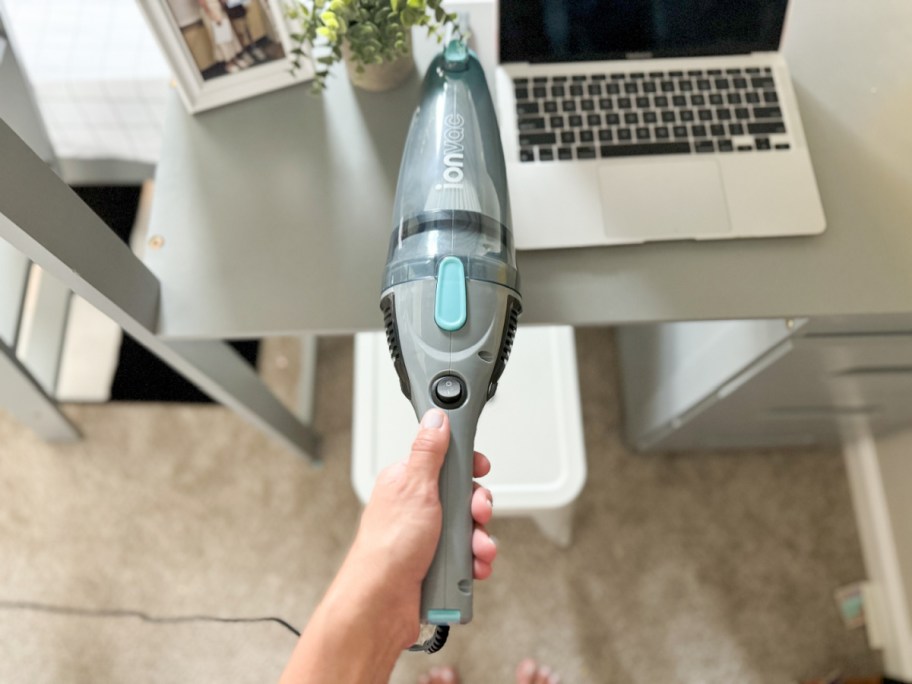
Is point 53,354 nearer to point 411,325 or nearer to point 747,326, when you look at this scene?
point 411,325

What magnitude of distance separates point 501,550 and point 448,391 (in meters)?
0.83

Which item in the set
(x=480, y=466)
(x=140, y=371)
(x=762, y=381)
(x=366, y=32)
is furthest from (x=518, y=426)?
(x=140, y=371)

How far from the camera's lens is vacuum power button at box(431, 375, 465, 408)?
0.59 meters

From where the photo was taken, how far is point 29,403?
126 cm

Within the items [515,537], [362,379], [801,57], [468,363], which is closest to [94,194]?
[362,379]

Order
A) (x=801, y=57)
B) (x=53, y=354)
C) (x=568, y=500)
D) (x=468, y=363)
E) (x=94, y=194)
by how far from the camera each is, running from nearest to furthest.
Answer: (x=468, y=363) < (x=801, y=57) < (x=568, y=500) < (x=53, y=354) < (x=94, y=194)

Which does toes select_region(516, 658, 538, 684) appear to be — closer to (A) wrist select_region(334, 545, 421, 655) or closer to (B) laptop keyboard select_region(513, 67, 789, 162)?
(A) wrist select_region(334, 545, 421, 655)

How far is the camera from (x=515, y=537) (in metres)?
1.35

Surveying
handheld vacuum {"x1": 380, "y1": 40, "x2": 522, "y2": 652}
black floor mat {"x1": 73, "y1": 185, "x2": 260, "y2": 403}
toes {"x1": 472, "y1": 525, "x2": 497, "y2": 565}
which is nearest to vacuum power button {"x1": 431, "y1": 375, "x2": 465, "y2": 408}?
handheld vacuum {"x1": 380, "y1": 40, "x2": 522, "y2": 652}

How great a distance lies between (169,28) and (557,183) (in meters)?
0.44

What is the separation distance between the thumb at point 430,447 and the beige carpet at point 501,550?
827 mm

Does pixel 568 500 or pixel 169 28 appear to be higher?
pixel 169 28

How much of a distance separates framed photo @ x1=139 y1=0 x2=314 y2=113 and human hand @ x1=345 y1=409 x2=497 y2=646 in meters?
0.48

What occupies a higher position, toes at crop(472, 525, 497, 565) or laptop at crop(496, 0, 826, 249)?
laptop at crop(496, 0, 826, 249)
